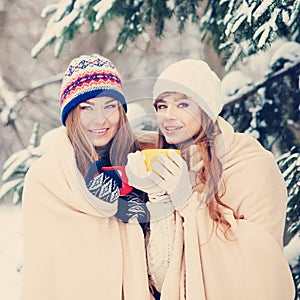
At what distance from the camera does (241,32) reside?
2145 mm

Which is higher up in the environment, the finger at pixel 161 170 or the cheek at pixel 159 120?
the cheek at pixel 159 120

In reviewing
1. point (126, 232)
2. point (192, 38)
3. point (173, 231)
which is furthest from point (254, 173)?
point (192, 38)

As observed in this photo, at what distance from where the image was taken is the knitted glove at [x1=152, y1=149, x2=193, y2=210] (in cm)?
162

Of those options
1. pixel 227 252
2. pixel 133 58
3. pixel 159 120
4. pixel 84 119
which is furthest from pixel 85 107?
pixel 133 58

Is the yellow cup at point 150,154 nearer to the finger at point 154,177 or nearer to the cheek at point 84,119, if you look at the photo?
the finger at point 154,177

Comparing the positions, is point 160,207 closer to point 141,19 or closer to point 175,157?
point 175,157

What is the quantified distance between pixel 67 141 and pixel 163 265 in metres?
0.39

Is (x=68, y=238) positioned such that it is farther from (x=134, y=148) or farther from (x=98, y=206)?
(x=134, y=148)

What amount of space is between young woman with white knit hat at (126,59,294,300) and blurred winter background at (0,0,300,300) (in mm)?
541

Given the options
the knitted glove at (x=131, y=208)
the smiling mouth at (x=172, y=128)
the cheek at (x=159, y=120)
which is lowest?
the knitted glove at (x=131, y=208)

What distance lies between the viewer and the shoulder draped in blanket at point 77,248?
1.64m

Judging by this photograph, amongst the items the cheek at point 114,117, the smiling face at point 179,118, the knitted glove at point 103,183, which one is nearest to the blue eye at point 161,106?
the smiling face at point 179,118

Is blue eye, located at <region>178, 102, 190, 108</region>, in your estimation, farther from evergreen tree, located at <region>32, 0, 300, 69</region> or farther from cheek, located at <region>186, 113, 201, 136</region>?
evergreen tree, located at <region>32, 0, 300, 69</region>

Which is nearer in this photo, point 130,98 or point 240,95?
point 130,98
